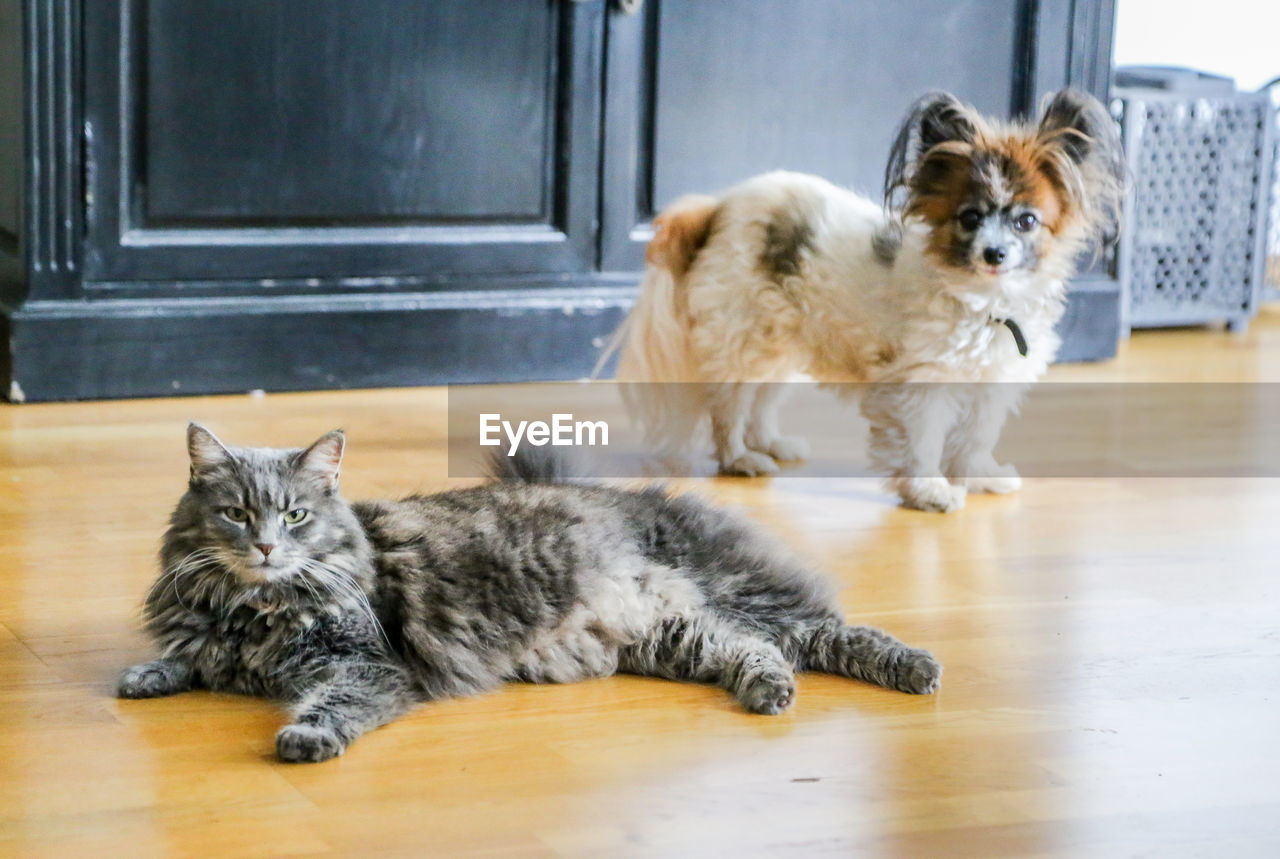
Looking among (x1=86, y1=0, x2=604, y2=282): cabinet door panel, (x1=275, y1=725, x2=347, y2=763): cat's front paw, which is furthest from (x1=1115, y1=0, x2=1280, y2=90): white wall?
(x1=275, y1=725, x2=347, y2=763): cat's front paw

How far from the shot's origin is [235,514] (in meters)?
1.75

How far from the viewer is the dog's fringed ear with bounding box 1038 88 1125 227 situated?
276 centimetres

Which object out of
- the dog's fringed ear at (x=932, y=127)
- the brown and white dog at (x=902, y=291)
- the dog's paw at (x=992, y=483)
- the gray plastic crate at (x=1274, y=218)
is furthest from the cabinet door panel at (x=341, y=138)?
the gray plastic crate at (x=1274, y=218)

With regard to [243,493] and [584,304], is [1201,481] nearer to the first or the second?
[584,304]

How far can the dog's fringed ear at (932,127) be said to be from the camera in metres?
2.79

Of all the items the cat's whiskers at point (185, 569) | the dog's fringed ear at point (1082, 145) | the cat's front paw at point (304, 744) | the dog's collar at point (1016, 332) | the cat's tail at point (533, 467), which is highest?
the dog's fringed ear at point (1082, 145)

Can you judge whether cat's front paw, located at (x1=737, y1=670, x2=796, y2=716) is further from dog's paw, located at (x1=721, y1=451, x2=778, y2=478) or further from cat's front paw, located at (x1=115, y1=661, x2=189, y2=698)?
dog's paw, located at (x1=721, y1=451, x2=778, y2=478)

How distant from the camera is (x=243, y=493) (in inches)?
69.0

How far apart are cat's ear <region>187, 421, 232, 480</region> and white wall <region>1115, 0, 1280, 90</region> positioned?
178 inches

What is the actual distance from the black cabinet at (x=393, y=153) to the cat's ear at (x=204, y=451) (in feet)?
5.98

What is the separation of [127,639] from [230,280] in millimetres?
1727

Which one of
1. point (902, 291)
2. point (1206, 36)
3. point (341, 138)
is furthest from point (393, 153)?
point (1206, 36)

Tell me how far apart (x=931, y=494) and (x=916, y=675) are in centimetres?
102

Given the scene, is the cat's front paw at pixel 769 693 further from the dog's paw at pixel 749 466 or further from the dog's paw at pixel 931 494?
the dog's paw at pixel 749 466
